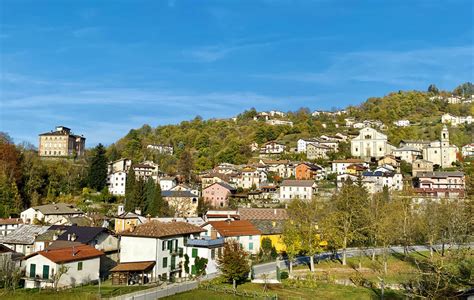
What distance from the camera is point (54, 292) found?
30891 millimetres

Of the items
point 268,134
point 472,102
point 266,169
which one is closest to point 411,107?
point 472,102

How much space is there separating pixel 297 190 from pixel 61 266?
5373cm

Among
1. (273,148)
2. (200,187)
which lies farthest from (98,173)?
(273,148)

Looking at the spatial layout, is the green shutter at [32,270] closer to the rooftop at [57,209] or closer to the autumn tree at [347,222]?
the autumn tree at [347,222]

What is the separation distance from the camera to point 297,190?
8106cm

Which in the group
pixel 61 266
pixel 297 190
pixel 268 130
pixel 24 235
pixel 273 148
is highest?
pixel 268 130

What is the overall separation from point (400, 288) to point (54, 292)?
24.7 meters

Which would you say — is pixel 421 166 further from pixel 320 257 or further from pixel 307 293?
pixel 307 293

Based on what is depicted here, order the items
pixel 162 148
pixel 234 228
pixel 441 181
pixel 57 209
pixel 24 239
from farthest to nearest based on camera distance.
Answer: pixel 162 148, pixel 441 181, pixel 57 209, pixel 234 228, pixel 24 239

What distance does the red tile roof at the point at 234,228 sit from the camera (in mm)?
44234

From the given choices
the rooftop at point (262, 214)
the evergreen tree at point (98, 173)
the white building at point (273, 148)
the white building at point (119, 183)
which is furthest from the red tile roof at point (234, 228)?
the white building at point (273, 148)

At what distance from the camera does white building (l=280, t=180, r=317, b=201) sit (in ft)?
264

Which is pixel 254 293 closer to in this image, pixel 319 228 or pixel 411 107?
pixel 319 228

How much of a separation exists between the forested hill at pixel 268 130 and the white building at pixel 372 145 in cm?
1314
